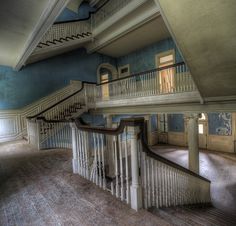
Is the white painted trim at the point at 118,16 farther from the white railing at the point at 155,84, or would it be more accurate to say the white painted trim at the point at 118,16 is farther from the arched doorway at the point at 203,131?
the arched doorway at the point at 203,131

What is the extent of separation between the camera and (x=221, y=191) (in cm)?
489

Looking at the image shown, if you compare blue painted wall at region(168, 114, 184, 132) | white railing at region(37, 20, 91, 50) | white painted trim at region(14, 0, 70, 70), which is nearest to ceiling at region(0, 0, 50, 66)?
white painted trim at region(14, 0, 70, 70)

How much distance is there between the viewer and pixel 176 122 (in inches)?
373

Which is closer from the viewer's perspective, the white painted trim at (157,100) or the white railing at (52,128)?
the white painted trim at (157,100)

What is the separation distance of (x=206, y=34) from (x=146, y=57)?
7.04 meters

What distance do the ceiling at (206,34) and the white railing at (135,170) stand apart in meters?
1.54

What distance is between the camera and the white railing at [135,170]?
180cm

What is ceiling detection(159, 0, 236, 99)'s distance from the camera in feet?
6.38

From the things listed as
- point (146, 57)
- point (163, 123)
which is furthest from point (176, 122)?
point (146, 57)

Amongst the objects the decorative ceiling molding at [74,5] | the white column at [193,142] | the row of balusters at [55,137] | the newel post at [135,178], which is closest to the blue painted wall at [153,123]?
the white column at [193,142]

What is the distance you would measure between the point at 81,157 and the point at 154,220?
155 centimetres

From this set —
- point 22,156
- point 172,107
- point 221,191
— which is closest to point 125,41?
point 172,107

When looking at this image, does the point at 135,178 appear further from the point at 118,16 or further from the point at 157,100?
the point at 118,16

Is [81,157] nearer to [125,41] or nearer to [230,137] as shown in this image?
[125,41]
